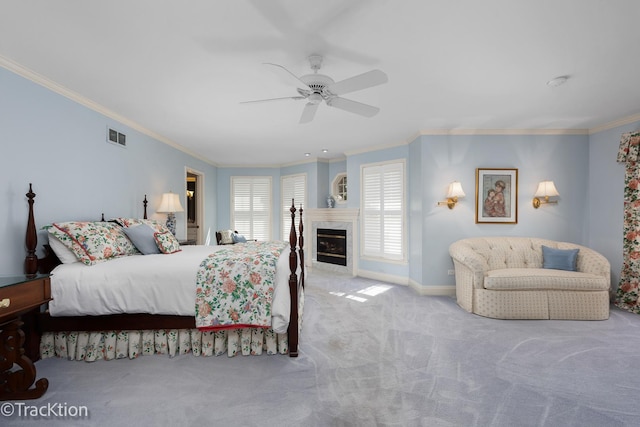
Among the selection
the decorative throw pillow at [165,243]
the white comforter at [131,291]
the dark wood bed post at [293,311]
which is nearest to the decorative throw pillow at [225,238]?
the decorative throw pillow at [165,243]

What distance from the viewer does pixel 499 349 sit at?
2.71m

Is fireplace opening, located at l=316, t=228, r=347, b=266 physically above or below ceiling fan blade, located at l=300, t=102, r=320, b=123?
below

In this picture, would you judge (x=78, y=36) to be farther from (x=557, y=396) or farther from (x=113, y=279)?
(x=557, y=396)

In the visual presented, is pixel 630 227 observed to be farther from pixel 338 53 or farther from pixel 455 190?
pixel 338 53

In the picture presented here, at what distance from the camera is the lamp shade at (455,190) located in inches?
170

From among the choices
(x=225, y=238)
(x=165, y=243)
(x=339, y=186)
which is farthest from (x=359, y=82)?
(x=339, y=186)

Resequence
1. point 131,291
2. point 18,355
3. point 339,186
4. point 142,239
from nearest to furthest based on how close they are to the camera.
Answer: point 18,355 < point 131,291 < point 142,239 < point 339,186

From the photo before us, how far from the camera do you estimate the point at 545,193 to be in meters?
4.26

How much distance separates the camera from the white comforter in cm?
239

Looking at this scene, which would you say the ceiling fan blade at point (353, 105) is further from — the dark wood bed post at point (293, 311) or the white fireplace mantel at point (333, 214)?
the white fireplace mantel at point (333, 214)

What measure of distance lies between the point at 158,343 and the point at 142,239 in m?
1.14

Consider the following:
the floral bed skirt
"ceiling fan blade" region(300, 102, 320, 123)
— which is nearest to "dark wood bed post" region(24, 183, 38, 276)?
the floral bed skirt

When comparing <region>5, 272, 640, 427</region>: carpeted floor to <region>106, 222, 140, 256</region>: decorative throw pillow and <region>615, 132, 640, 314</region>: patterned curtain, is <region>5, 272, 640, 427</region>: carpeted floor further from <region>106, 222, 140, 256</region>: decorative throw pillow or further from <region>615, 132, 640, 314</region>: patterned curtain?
<region>106, 222, 140, 256</region>: decorative throw pillow

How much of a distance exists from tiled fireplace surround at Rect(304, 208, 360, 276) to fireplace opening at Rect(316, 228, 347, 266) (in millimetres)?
82
